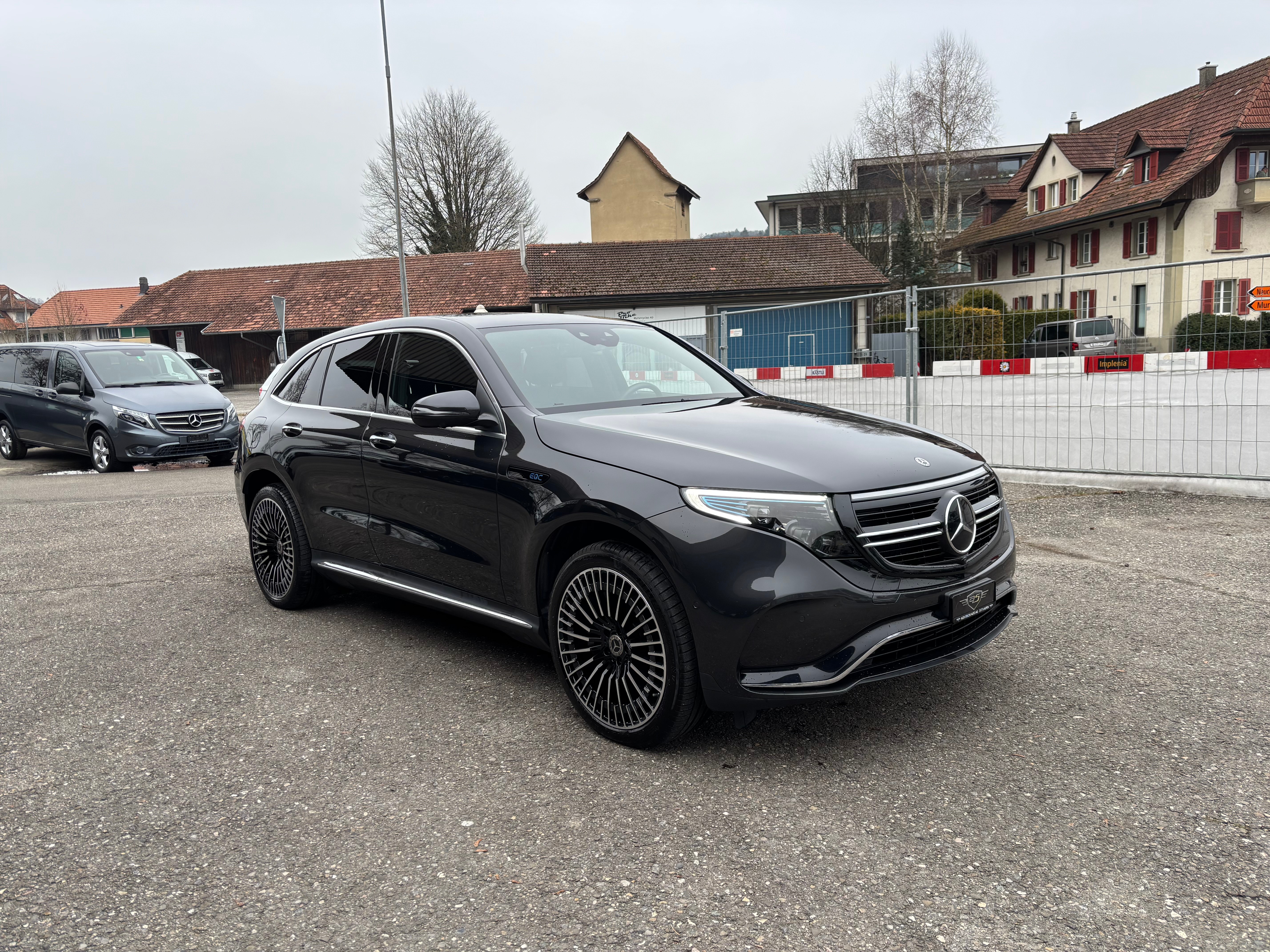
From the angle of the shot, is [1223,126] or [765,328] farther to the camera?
[1223,126]

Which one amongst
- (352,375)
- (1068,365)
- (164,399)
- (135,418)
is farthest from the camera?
(164,399)

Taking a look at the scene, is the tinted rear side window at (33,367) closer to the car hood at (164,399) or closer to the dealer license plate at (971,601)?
the car hood at (164,399)

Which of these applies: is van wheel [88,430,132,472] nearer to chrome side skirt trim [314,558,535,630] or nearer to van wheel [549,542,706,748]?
chrome side skirt trim [314,558,535,630]

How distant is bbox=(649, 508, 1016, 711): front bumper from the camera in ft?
10.7

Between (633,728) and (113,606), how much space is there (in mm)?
4054

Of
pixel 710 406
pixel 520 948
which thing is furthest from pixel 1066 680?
pixel 520 948

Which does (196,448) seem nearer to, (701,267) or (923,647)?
(923,647)

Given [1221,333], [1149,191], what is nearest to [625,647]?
[1221,333]

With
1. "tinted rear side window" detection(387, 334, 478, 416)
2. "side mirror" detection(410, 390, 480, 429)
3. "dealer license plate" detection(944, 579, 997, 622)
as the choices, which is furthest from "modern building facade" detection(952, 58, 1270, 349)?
"side mirror" detection(410, 390, 480, 429)

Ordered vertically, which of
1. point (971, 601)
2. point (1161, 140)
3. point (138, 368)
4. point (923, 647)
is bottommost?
point (923, 647)

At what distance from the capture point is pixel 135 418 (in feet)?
43.5

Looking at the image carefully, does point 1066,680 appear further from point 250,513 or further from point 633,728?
point 250,513

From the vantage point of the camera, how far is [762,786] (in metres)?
3.39

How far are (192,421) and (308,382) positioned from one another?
8972 mm
